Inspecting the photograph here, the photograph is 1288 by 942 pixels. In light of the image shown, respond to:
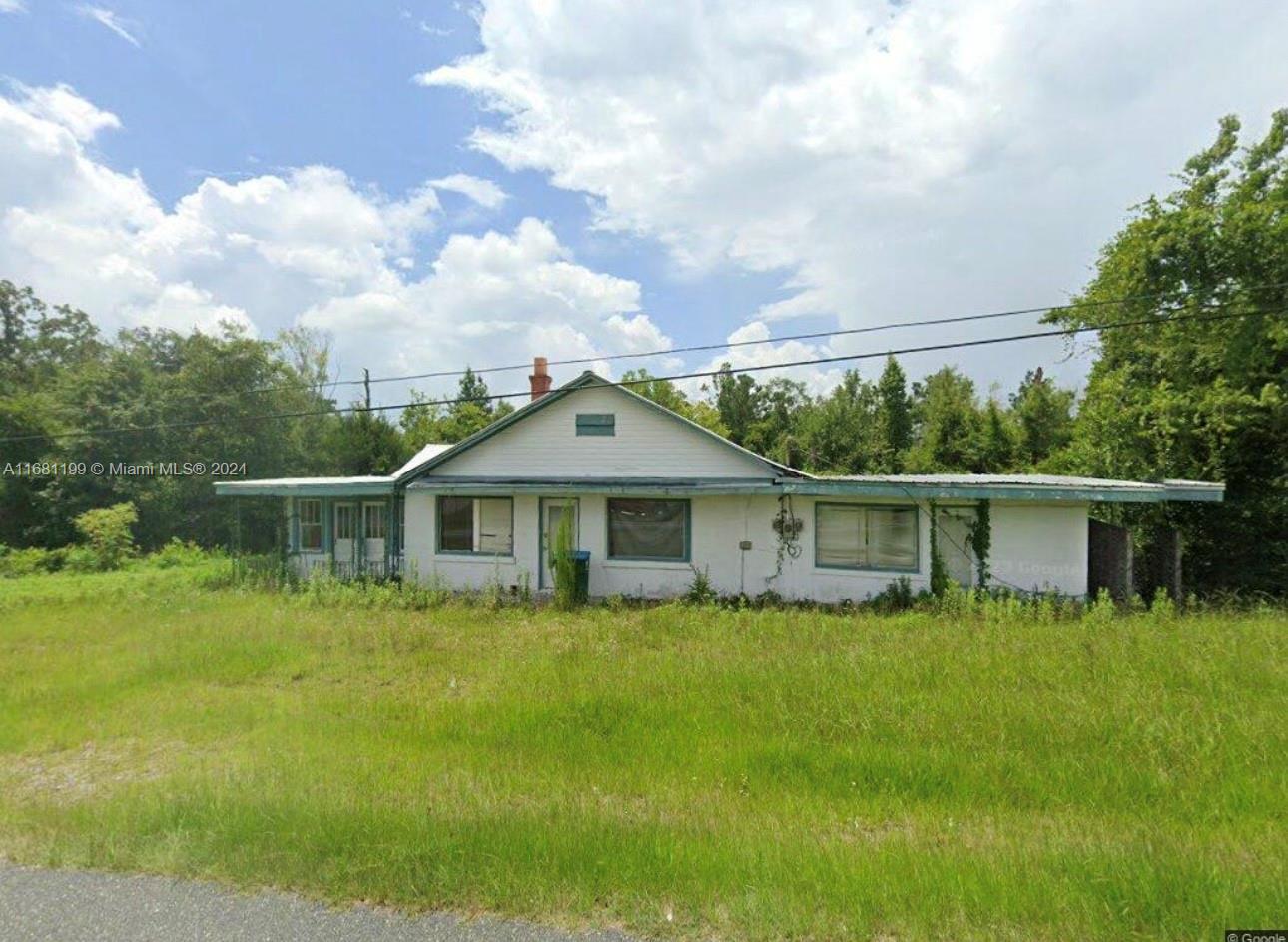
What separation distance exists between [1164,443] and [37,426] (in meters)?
39.3

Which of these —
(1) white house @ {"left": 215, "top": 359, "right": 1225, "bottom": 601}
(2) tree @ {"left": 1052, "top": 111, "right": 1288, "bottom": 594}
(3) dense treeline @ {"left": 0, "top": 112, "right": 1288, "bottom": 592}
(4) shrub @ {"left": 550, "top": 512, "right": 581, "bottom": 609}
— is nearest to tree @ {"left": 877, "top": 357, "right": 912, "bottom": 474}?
(3) dense treeline @ {"left": 0, "top": 112, "right": 1288, "bottom": 592}

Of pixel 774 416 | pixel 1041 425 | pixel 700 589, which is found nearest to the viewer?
pixel 700 589

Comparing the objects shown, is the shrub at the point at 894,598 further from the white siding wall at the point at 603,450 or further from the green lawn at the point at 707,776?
the white siding wall at the point at 603,450

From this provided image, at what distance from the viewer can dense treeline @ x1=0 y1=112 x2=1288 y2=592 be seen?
15227 millimetres

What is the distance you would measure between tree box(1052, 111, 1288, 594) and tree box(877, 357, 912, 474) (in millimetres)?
17236

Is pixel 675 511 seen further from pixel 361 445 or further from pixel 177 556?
pixel 361 445

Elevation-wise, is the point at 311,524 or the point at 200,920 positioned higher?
the point at 311,524

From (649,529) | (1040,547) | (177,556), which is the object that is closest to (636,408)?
(649,529)

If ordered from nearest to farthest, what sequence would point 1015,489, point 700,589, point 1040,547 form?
1. point 1015,489
2. point 1040,547
3. point 700,589

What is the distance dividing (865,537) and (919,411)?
3111cm

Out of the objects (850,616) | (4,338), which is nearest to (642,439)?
(850,616)

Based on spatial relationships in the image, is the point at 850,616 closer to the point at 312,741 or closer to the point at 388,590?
the point at 312,741

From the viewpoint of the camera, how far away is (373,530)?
1708 centimetres

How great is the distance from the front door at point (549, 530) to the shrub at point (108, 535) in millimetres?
18309
